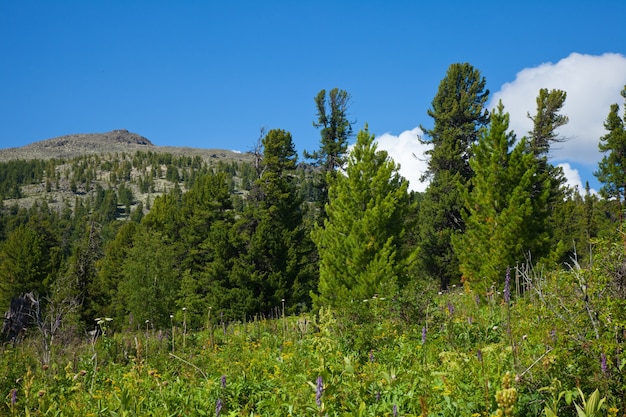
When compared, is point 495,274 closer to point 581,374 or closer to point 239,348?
point 239,348

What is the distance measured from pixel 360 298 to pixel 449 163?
1669 centimetres

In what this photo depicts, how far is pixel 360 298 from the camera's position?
15.0 meters

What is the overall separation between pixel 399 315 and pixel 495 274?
8.05 m

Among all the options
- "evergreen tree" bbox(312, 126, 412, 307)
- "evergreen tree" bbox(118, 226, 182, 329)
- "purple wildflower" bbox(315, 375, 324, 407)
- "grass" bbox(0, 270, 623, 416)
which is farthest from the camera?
"evergreen tree" bbox(118, 226, 182, 329)

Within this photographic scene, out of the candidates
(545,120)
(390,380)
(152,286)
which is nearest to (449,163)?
(545,120)

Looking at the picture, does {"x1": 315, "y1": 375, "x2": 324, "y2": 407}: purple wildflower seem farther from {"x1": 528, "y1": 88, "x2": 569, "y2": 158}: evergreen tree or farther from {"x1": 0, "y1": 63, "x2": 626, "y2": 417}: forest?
{"x1": 528, "y1": 88, "x2": 569, "y2": 158}: evergreen tree

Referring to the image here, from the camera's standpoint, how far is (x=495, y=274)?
15.3 m

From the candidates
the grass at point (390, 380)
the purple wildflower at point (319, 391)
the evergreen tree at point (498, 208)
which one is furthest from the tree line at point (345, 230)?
the purple wildflower at point (319, 391)

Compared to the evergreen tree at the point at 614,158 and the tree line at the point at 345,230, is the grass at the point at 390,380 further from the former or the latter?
the evergreen tree at the point at 614,158

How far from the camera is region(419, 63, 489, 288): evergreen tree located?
2825cm

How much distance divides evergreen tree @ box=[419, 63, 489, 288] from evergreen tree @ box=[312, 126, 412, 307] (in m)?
12.6

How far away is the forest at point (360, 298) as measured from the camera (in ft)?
13.3

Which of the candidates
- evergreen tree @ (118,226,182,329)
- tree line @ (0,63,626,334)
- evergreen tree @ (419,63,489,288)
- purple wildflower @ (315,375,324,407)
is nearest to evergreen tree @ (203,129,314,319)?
tree line @ (0,63,626,334)

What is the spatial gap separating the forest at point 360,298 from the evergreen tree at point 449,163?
0.13 m
